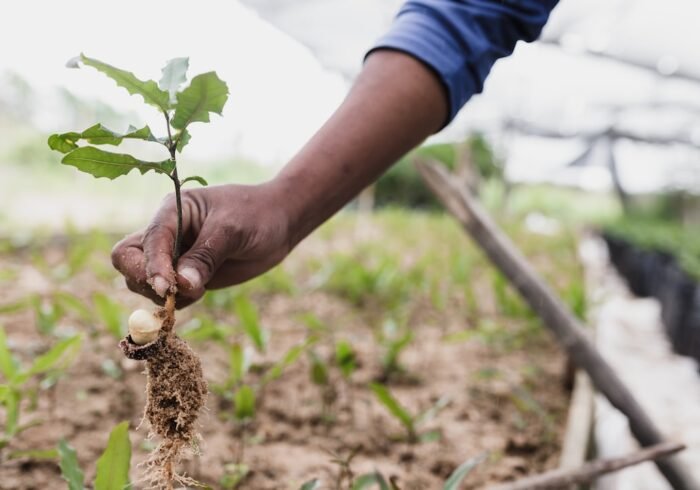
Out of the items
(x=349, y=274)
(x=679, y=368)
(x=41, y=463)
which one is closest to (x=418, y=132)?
(x=41, y=463)

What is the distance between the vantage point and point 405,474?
1.12 m

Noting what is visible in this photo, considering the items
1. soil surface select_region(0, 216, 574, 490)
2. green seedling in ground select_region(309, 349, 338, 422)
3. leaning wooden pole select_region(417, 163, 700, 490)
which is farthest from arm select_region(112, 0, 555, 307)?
leaning wooden pole select_region(417, 163, 700, 490)

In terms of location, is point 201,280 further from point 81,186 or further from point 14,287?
point 81,186

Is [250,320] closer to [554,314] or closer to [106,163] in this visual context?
[106,163]

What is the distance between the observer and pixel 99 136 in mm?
561

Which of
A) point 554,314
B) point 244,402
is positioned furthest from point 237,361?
point 554,314

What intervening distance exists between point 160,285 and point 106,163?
13cm

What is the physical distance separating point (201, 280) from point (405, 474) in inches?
27.6

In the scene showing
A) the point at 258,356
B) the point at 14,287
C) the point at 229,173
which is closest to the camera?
the point at 258,356

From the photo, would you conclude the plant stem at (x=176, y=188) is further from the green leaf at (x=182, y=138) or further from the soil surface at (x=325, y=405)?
the soil surface at (x=325, y=405)

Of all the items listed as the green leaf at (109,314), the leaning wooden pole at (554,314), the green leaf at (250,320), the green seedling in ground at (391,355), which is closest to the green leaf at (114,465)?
the green leaf at (250,320)

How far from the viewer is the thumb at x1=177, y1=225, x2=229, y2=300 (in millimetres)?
580

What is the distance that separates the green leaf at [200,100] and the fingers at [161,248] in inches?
4.1

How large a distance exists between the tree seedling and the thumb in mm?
15
